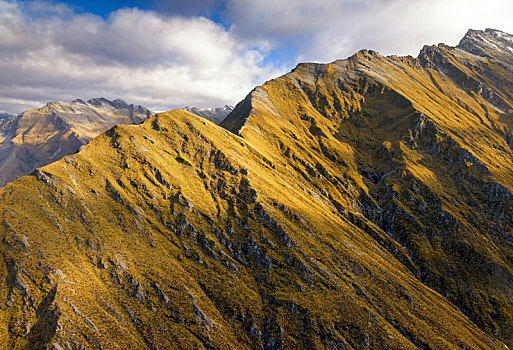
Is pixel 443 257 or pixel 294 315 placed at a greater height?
pixel 443 257

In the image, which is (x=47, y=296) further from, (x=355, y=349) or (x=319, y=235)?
(x=319, y=235)

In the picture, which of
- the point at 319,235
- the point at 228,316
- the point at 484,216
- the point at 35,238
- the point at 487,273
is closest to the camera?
the point at 35,238

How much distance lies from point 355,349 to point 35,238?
76926 mm

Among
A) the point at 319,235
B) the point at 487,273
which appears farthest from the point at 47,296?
the point at 487,273

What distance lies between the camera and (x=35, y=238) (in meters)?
55.6

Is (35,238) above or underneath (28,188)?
underneath

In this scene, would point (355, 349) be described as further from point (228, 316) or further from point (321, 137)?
point (321, 137)

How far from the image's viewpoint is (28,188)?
66188 millimetres

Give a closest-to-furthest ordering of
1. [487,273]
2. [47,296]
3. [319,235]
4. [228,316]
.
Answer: [47,296] < [228,316] < [319,235] < [487,273]

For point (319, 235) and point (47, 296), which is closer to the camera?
point (47, 296)

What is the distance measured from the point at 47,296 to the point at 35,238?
13715mm

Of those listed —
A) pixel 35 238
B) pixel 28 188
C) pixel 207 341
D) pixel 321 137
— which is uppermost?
pixel 321 137

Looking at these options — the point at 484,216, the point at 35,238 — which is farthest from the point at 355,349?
the point at 484,216

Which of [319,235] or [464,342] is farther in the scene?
[319,235]
